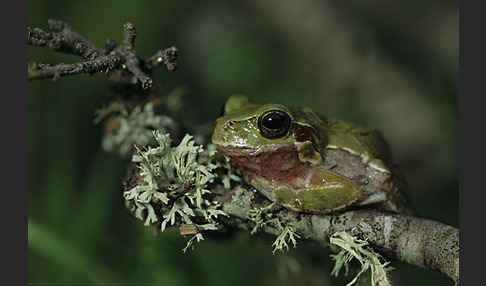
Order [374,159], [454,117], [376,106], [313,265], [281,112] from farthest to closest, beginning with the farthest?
1. [376,106]
2. [454,117]
3. [313,265]
4. [374,159]
5. [281,112]

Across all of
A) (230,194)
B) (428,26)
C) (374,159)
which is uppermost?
(428,26)

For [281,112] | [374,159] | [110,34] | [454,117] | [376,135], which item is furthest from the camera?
[454,117]

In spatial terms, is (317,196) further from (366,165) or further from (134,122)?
(134,122)

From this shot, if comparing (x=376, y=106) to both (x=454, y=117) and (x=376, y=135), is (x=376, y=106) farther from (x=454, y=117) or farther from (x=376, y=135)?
(x=376, y=135)

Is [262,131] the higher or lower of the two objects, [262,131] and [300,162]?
the higher

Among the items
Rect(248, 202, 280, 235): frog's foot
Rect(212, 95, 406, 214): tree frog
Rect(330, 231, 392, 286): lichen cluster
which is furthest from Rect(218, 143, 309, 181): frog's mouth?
Rect(330, 231, 392, 286): lichen cluster

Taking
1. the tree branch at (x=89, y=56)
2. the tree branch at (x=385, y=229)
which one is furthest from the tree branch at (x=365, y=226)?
the tree branch at (x=89, y=56)

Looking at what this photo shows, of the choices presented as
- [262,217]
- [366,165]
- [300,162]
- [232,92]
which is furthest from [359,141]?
[232,92]

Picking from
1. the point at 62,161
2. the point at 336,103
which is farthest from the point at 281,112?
the point at 336,103
